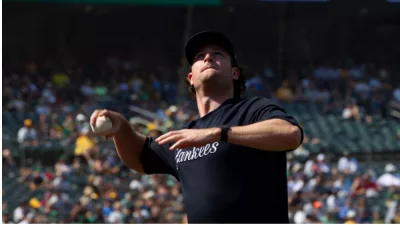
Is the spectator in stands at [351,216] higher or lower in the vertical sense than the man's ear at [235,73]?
lower

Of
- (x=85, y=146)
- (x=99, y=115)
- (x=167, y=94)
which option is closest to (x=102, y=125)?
(x=99, y=115)

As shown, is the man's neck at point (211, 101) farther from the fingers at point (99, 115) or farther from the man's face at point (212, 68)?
the fingers at point (99, 115)

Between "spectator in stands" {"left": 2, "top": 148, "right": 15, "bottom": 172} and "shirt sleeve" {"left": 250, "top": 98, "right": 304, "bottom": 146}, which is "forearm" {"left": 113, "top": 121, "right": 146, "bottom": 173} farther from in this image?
"spectator in stands" {"left": 2, "top": 148, "right": 15, "bottom": 172}

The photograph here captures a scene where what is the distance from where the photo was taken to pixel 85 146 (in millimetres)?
14656

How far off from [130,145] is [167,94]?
47.7 feet

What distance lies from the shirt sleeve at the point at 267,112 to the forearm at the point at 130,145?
62cm

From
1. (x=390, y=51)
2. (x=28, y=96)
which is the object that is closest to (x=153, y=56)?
(x=28, y=96)

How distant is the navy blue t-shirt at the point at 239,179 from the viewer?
335 cm

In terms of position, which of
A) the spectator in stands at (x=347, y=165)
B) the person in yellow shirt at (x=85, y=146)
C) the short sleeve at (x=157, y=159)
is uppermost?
the short sleeve at (x=157, y=159)

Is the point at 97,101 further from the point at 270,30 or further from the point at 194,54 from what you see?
the point at 194,54

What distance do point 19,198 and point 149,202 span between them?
A: 2277 mm

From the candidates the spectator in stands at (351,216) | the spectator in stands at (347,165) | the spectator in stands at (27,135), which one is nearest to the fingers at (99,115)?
the spectator in stands at (351,216)

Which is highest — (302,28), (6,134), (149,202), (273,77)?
(302,28)

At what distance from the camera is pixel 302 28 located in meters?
21.8
